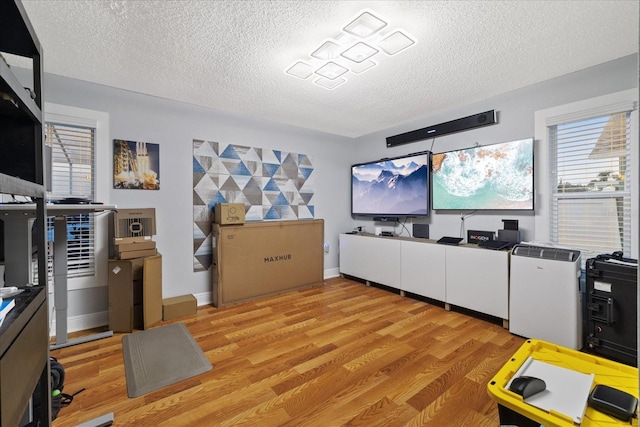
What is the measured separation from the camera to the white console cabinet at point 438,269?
9.24 ft

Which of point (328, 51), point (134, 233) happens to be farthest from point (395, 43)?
point (134, 233)

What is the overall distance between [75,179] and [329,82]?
106 inches

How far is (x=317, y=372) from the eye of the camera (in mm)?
2025

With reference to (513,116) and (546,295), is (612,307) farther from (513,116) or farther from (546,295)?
(513,116)

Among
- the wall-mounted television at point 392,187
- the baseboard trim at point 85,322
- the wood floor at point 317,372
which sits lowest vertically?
the wood floor at point 317,372

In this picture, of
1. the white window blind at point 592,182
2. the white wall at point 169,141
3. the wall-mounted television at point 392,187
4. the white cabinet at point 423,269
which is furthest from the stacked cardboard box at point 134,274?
the white window blind at point 592,182

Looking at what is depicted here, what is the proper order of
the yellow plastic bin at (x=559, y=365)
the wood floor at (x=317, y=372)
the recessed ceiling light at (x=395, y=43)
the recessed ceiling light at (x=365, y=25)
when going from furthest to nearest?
the recessed ceiling light at (x=395, y=43) < the recessed ceiling light at (x=365, y=25) < the wood floor at (x=317, y=372) < the yellow plastic bin at (x=559, y=365)

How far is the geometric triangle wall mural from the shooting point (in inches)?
138

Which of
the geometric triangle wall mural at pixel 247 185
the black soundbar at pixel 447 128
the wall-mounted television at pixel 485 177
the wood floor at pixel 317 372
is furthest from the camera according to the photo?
the geometric triangle wall mural at pixel 247 185

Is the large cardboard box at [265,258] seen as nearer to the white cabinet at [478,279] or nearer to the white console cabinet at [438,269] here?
the white console cabinet at [438,269]

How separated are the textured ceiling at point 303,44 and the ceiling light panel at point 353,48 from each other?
0.05 meters

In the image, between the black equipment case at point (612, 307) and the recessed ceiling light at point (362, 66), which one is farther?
the recessed ceiling light at point (362, 66)

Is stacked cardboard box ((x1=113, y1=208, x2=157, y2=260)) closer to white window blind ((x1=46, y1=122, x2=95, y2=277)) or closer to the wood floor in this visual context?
white window blind ((x1=46, y1=122, x2=95, y2=277))

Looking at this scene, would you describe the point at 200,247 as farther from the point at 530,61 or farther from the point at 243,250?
the point at 530,61
